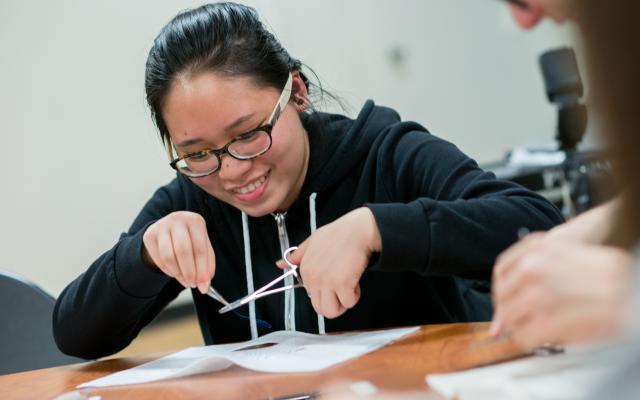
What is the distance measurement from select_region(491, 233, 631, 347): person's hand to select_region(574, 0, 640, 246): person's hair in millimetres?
29

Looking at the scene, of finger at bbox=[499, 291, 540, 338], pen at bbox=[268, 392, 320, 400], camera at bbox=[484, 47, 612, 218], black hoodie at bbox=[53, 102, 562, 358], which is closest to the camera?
finger at bbox=[499, 291, 540, 338]

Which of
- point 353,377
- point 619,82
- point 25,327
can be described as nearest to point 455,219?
point 353,377

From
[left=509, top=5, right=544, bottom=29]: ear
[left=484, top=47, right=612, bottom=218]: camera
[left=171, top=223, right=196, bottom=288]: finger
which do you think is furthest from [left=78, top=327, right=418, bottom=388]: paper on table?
[left=484, top=47, right=612, bottom=218]: camera

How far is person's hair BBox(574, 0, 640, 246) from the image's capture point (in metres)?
0.29

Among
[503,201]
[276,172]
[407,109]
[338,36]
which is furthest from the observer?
[407,109]

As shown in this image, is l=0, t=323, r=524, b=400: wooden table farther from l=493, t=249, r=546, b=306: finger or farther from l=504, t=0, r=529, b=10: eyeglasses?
l=504, t=0, r=529, b=10: eyeglasses

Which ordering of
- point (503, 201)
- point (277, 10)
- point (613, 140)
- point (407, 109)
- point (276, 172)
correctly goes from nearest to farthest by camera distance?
point (613, 140) < point (503, 201) < point (276, 172) < point (277, 10) < point (407, 109)

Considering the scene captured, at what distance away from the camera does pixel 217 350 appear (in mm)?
1058

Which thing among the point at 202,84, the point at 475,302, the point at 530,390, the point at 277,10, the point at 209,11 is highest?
the point at 277,10

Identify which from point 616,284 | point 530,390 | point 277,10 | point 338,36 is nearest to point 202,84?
point 530,390

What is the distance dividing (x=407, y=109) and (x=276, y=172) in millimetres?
2841

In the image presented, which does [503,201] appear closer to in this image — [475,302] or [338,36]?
[475,302]

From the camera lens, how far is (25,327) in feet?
4.27

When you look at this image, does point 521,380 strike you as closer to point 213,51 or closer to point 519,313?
point 519,313
